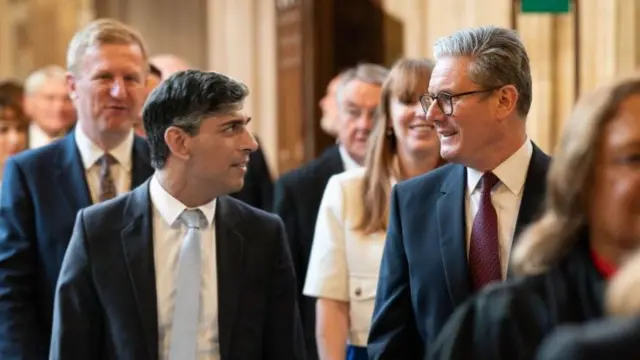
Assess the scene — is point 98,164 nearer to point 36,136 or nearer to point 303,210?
point 303,210

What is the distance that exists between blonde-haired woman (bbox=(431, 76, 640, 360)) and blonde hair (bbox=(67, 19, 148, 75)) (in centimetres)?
250

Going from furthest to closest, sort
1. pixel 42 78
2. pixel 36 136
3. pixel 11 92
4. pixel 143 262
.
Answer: pixel 36 136 → pixel 11 92 → pixel 42 78 → pixel 143 262

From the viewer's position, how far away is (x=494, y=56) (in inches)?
130

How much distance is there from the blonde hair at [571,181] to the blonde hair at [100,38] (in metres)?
2.51

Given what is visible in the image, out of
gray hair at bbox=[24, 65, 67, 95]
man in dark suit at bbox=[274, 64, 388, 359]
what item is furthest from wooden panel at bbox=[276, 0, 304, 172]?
man in dark suit at bbox=[274, 64, 388, 359]

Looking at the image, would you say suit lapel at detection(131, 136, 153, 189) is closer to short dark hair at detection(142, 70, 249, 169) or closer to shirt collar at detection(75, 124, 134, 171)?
shirt collar at detection(75, 124, 134, 171)

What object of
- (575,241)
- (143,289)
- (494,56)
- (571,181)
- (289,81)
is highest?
(494,56)

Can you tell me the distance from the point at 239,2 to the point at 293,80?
2256mm

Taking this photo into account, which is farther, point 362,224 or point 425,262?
point 362,224

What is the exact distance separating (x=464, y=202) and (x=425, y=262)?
0.19m

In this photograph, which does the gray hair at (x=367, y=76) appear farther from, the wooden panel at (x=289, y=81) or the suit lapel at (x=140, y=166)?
the wooden panel at (x=289, y=81)

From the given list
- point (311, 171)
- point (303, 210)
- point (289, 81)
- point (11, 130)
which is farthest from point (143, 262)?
point (289, 81)

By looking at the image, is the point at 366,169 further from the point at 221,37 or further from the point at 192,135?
the point at 221,37

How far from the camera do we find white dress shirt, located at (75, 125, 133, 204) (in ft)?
14.4
